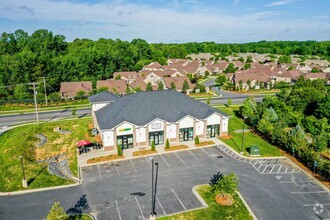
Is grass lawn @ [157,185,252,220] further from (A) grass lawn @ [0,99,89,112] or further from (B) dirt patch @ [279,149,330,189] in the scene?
(A) grass lawn @ [0,99,89,112]

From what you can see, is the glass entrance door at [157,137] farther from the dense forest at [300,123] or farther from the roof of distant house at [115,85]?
the roof of distant house at [115,85]

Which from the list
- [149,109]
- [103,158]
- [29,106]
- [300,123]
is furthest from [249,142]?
[29,106]

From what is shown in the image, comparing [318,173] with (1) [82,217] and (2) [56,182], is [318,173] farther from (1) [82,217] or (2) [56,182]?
(2) [56,182]

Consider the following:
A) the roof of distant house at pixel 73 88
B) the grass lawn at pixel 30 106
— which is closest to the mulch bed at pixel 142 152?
the grass lawn at pixel 30 106

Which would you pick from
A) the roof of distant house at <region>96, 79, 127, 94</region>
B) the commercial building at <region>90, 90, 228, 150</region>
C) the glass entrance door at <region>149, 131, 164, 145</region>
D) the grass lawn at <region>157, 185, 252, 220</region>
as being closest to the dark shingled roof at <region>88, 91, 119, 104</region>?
the commercial building at <region>90, 90, 228, 150</region>

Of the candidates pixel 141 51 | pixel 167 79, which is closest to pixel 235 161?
pixel 167 79

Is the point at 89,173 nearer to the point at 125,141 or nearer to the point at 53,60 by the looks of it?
the point at 125,141
